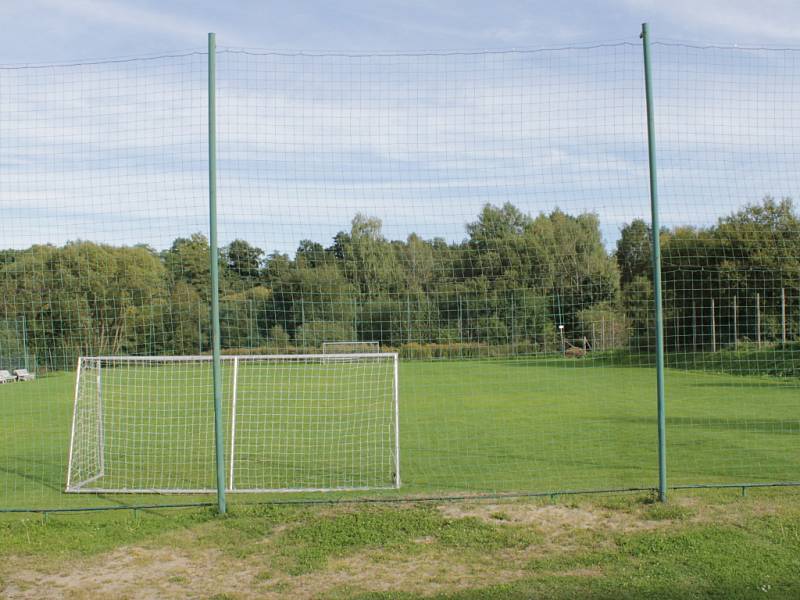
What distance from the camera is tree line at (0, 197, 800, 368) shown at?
831cm

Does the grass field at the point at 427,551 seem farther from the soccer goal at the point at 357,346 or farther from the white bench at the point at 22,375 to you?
the white bench at the point at 22,375

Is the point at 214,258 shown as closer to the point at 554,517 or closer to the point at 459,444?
the point at 554,517

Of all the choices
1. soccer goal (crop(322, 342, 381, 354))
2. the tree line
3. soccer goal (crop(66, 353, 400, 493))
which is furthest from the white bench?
the tree line

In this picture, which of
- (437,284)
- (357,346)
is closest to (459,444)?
(437,284)

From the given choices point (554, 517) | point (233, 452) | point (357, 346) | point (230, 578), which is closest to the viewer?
point (230, 578)

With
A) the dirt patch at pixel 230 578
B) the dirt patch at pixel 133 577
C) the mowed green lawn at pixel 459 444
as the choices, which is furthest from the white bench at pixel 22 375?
the dirt patch at pixel 230 578

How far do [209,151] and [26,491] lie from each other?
4977 millimetres

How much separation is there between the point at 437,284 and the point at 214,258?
3228 millimetres

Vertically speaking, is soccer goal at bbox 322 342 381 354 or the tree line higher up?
the tree line

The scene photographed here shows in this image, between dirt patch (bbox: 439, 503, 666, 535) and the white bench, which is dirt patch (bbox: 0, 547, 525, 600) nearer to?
dirt patch (bbox: 439, 503, 666, 535)

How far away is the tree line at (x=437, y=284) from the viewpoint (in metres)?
8.31

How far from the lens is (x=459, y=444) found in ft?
37.8

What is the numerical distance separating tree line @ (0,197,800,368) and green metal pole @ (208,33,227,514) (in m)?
1.26

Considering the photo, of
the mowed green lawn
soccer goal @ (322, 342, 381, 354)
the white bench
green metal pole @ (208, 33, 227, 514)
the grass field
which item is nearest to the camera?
the grass field
